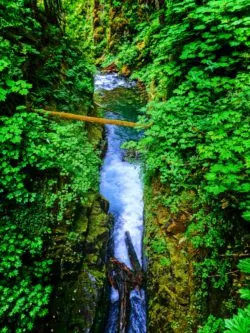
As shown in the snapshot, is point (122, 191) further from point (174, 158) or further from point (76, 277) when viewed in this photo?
point (174, 158)

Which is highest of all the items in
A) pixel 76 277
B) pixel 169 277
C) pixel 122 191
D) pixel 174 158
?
pixel 122 191

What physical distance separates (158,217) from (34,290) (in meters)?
2.63

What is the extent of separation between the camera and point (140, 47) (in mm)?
14281

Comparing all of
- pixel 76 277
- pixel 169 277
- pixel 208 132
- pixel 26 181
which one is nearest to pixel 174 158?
pixel 208 132

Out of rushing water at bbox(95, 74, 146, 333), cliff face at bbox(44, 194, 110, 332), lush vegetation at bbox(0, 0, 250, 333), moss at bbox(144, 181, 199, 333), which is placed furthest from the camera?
rushing water at bbox(95, 74, 146, 333)

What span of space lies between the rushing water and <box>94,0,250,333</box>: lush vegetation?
1372 millimetres

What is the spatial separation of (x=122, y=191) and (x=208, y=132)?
4.57m

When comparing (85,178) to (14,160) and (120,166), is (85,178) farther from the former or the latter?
(120,166)

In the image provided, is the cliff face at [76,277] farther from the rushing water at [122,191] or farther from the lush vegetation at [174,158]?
the rushing water at [122,191]

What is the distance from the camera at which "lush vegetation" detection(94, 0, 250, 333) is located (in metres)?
3.60

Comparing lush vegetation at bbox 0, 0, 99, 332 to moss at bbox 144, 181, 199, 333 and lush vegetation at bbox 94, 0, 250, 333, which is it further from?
moss at bbox 144, 181, 199, 333

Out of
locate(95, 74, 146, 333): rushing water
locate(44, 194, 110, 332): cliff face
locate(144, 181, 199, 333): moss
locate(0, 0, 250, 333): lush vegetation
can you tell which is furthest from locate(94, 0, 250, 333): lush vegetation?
locate(44, 194, 110, 332): cliff face

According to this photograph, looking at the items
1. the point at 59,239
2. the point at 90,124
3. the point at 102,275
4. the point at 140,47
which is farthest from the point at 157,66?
the point at 140,47

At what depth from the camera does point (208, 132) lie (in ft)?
13.6
